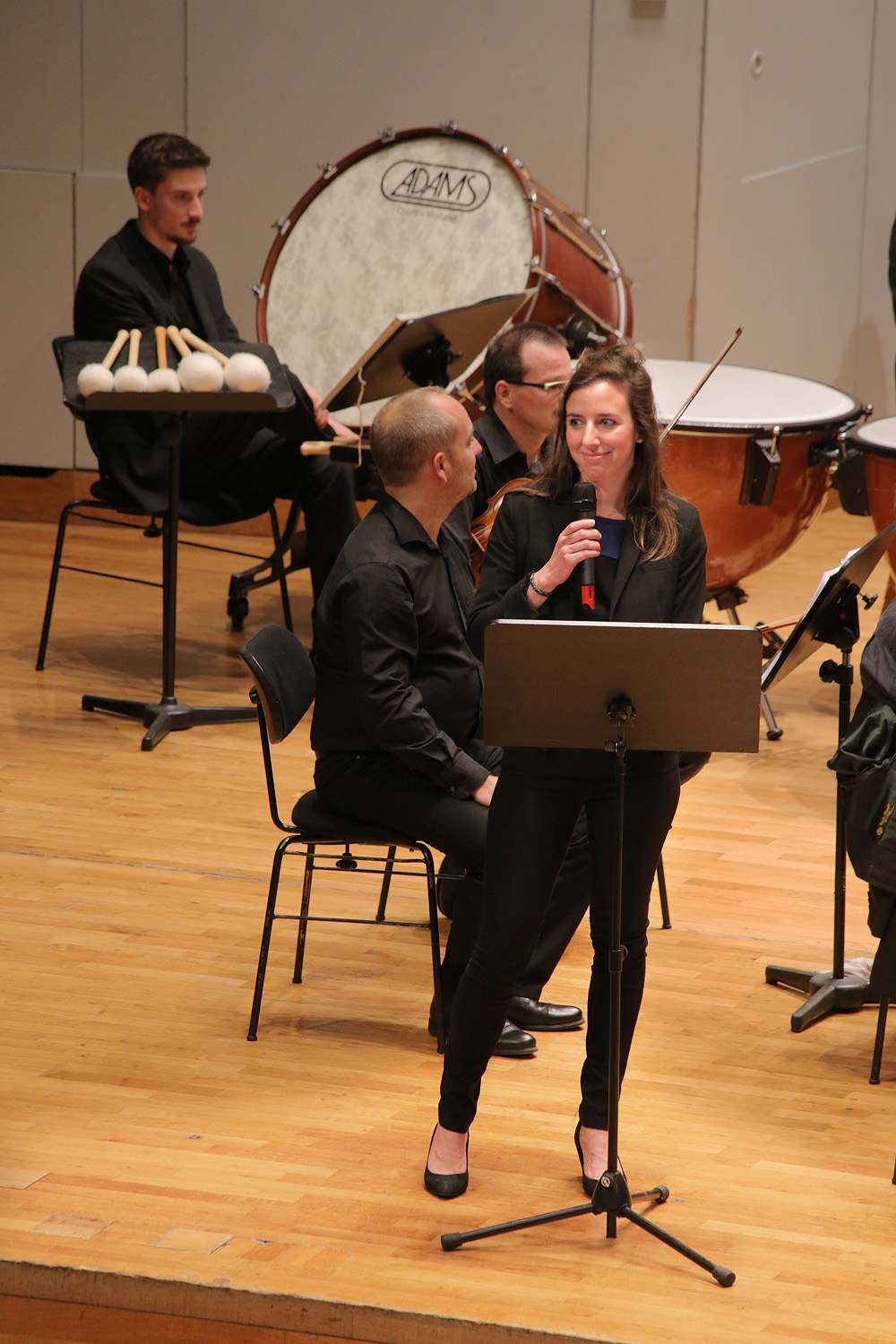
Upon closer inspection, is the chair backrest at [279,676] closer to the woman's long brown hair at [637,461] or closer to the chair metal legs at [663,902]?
the woman's long brown hair at [637,461]

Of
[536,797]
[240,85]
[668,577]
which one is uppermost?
[240,85]

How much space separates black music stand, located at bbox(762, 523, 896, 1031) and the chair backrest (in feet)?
2.81

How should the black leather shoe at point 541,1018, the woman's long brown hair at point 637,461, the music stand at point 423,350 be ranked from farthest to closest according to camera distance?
the music stand at point 423,350 → the black leather shoe at point 541,1018 → the woman's long brown hair at point 637,461

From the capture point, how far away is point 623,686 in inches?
85.6

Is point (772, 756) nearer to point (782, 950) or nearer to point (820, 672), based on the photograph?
point (782, 950)

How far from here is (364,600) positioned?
2.90 meters

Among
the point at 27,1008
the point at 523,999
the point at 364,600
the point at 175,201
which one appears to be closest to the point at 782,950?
the point at 523,999

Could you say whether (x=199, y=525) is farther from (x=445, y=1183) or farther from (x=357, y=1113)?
(x=445, y=1183)

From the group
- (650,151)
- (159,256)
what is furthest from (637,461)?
(650,151)

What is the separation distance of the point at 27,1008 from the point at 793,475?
268 cm

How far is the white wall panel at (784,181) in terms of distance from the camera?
704 cm

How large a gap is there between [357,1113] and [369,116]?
209 inches

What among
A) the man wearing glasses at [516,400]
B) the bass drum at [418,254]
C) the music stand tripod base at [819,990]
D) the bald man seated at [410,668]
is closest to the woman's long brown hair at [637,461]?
the bald man seated at [410,668]

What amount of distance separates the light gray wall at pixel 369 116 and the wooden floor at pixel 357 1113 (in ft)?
11.1
